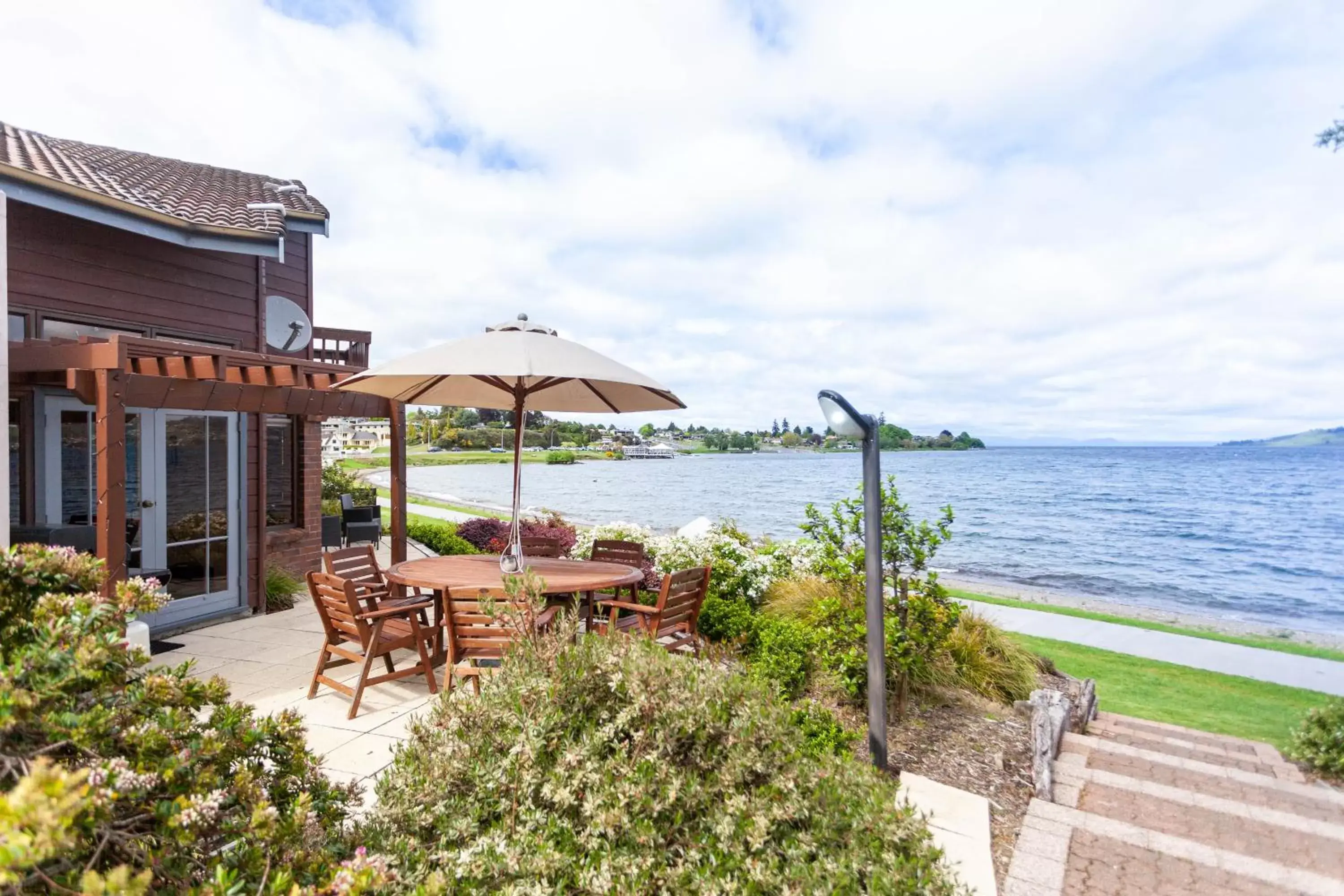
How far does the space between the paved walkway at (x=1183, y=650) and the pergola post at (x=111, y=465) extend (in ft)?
24.9

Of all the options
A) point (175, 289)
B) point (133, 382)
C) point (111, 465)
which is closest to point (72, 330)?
point (175, 289)

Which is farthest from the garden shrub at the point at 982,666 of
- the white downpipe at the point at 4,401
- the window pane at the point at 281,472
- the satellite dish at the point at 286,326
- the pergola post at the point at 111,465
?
the satellite dish at the point at 286,326

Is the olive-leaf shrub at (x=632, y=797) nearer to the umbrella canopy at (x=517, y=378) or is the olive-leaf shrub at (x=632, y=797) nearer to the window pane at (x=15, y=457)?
the umbrella canopy at (x=517, y=378)

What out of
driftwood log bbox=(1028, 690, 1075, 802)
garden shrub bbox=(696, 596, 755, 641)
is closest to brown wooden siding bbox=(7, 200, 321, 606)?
garden shrub bbox=(696, 596, 755, 641)

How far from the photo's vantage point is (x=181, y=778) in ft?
4.62

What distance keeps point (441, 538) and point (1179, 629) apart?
1145 centimetres

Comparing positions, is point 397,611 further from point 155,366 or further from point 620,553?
point 155,366

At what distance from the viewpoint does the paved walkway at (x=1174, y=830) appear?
2.89 meters

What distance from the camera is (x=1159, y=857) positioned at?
3.05 m

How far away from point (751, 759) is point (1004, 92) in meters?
9.14

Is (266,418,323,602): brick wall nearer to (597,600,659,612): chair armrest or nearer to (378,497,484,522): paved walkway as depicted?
(597,600,659,612): chair armrest

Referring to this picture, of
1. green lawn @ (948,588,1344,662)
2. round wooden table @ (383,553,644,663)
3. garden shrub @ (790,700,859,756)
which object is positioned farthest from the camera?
green lawn @ (948,588,1344,662)

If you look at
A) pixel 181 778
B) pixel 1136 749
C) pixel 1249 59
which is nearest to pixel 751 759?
pixel 181 778

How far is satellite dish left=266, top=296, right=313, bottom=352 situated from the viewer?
797 cm
